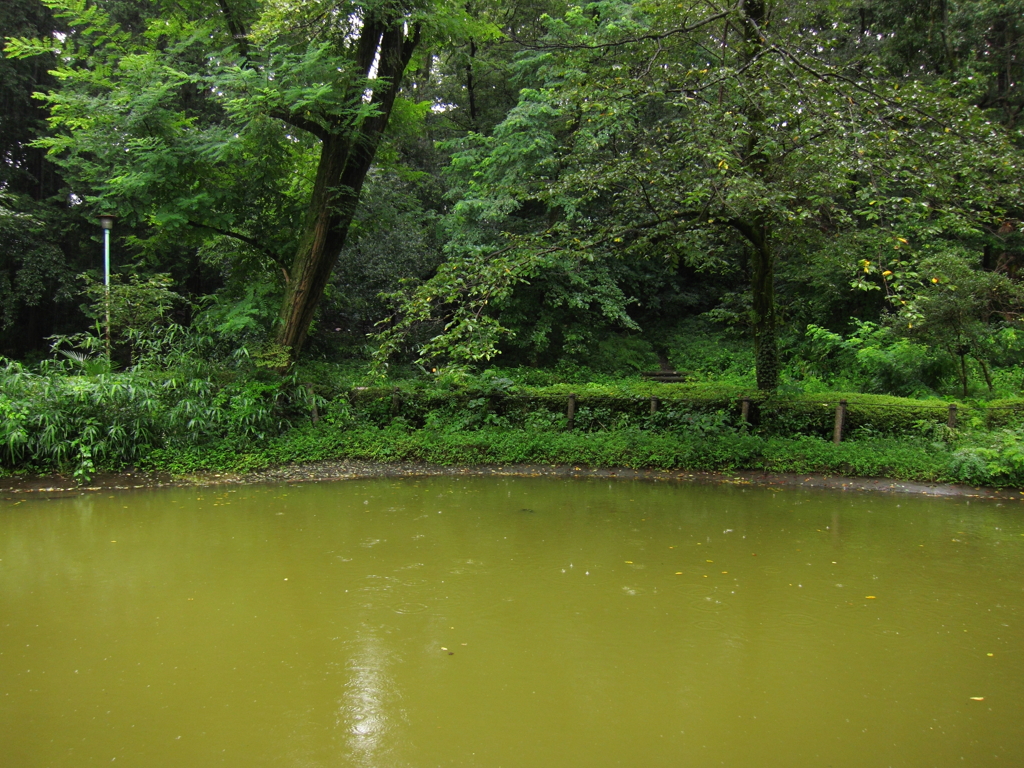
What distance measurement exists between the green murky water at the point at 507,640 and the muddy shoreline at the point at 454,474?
1350mm

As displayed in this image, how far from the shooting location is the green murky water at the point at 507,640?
10.7 ft

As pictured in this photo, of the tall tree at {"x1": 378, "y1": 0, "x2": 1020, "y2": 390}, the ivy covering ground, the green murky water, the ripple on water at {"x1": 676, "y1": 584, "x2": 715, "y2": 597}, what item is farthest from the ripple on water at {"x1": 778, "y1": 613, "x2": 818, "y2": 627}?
the ivy covering ground

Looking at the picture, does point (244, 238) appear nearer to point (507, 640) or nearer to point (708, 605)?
point (507, 640)

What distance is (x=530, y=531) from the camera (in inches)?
270

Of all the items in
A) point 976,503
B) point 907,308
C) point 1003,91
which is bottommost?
point 976,503

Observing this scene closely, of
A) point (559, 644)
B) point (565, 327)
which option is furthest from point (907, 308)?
point (565, 327)

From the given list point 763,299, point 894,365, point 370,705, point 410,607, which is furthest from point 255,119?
point 894,365

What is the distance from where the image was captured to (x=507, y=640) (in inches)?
170

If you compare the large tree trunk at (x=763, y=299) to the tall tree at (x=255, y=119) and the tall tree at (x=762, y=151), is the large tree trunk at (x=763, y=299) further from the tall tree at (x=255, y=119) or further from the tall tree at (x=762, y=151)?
the tall tree at (x=255, y=119)

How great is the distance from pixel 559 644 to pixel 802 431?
8001 mm

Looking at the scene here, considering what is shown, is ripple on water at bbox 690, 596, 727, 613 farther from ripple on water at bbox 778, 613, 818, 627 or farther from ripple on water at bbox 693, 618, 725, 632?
ripple on water at bbox 778, 613, 818, 627

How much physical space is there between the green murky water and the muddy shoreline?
1.35 meters

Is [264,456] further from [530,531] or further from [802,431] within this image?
[802,431]

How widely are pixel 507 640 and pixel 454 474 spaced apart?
575cm
